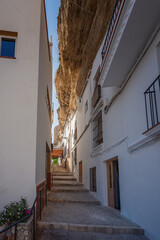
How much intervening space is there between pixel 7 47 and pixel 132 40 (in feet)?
13.2

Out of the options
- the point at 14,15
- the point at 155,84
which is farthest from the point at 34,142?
the point at 14,15

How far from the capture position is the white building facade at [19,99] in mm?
5578

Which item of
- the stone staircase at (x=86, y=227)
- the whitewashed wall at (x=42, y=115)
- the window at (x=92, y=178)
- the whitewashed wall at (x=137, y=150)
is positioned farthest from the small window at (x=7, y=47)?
the window at (x=92, y=178)

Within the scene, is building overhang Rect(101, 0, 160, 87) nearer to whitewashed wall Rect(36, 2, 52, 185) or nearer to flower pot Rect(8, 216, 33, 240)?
whitewashed wall Rect(36, 2, 52, 185)

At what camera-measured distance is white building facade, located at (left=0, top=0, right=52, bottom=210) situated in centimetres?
558

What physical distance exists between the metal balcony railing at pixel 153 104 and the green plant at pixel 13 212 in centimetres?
344

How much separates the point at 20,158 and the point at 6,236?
1906mm

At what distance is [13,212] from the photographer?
190 inches

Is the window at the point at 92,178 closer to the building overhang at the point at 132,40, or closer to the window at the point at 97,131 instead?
the window at the point at 97,131

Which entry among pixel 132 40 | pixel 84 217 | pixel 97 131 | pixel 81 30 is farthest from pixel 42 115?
pixel 81 30

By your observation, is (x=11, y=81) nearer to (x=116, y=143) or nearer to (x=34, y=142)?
(x=34, y=142)

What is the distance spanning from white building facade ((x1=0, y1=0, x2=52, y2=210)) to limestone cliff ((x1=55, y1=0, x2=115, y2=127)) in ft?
12.5

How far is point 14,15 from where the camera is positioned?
6832 millimetres

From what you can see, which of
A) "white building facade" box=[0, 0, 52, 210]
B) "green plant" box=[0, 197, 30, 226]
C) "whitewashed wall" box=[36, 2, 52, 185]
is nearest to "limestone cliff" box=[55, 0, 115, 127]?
"whitewashed wall" box=[36, 2, 52, 185]
